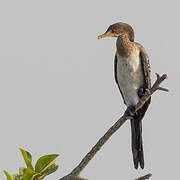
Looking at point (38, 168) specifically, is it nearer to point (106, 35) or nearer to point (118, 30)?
point (106, 35)

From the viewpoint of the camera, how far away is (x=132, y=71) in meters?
5.89

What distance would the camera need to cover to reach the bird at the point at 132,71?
580cm

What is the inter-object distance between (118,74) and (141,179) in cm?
275

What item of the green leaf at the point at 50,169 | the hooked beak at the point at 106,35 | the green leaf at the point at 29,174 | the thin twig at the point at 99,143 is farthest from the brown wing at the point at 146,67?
the green leaf at the point at 29,174

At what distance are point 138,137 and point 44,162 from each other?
2826 millimetres

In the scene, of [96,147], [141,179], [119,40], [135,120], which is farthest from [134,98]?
[141,179]

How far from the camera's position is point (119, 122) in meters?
4.47

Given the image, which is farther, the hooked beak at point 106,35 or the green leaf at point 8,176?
the hooked beak at point 106,35

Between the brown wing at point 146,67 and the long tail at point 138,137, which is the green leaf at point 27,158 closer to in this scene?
the long tail at point 138,137

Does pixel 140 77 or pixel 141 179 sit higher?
pixel 140 77

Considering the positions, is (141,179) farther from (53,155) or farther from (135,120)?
(135,120)

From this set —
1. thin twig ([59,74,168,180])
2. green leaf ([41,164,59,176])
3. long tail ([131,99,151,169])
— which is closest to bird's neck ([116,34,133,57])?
long tail ([131,99,151,169])

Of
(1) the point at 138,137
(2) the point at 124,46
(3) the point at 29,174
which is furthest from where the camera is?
(1) the point at 138,137

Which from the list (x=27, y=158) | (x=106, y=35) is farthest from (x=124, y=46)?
(x=27, y=158)
